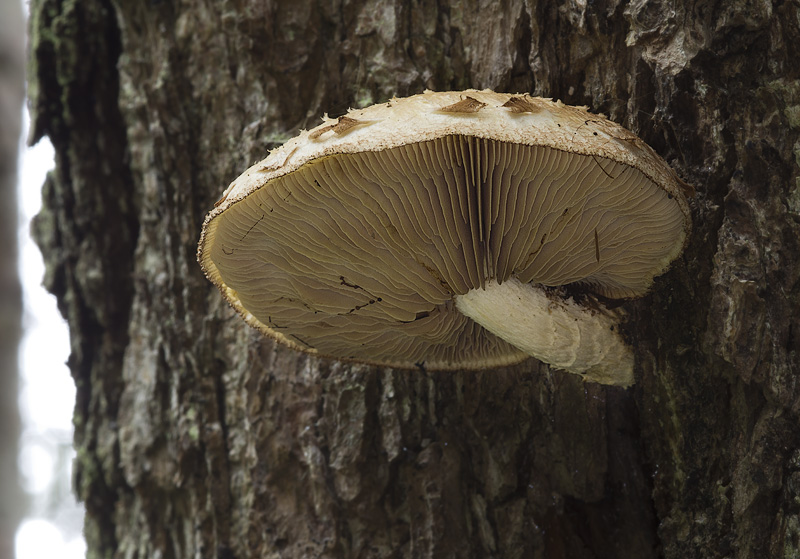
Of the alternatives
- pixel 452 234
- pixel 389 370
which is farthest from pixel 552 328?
pixel 389 370

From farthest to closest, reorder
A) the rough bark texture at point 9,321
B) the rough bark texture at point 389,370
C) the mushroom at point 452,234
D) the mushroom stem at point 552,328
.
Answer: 1. the rough bark texture at point 9,321
2. the mushroom stem at point 552,328
3. the rough bark texture at point 389,370
4. the mushroom at point 452,234

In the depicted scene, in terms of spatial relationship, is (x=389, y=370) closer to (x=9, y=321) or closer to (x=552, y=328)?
(x=552, y=328)

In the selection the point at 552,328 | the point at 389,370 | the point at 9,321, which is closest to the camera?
the point at 552,328

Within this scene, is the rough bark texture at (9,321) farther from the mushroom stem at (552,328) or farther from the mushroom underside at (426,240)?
the mushroom stem at (552,328)

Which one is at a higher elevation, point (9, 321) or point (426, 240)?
point (9, 321)

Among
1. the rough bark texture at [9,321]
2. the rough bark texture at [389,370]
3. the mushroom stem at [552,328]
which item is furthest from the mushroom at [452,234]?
the rough bark texture at [9,321]

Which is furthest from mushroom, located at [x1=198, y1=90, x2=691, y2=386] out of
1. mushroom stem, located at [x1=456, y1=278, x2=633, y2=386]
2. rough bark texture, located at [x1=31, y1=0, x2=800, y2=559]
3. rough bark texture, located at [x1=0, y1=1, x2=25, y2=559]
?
rough bark texture, located at [x1=0, y1=1, x2=25, y2=559]

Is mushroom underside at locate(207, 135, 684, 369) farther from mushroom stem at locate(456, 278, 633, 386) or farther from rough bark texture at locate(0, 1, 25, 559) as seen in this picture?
rough bark texture at locate(0, 1, 25, 559)
